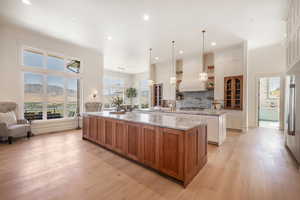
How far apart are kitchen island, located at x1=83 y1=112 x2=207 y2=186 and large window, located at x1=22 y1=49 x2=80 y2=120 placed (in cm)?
345

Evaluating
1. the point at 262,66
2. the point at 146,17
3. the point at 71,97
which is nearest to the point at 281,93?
the point at 262,66

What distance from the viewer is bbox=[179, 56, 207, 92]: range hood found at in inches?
233

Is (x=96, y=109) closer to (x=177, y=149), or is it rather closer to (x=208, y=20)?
(x=177, y=149)

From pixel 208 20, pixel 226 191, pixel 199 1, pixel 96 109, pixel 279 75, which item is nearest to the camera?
pixel 226 191

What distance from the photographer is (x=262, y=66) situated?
596 centimetres

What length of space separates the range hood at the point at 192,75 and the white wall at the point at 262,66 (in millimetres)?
2327

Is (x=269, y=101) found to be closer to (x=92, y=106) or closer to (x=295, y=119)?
(x=295, y=119)

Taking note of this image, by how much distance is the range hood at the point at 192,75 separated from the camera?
5.91 meters

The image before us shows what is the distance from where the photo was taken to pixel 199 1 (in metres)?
2.95

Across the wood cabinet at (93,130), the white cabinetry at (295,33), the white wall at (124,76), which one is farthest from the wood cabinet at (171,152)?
the white wall at (124,76)

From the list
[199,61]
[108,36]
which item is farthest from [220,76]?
[108,36]

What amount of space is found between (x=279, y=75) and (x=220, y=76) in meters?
2.36

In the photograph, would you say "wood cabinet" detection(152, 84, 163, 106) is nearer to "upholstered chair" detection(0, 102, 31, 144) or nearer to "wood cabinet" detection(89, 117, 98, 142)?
"wood cabinet" detection(89, 117, 98, 142)

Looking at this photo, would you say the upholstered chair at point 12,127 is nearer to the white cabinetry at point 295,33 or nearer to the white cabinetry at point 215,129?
the white cabinetry at point 215,129
